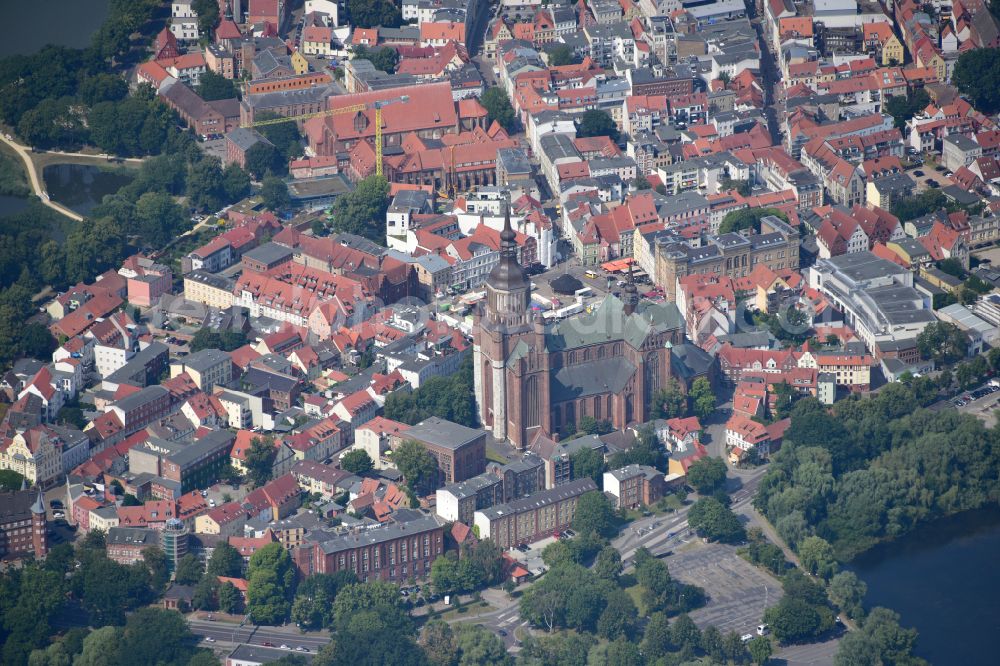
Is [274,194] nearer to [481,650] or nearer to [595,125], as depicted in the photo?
[595,125]

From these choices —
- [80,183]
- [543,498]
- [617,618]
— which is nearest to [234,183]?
[80,183]

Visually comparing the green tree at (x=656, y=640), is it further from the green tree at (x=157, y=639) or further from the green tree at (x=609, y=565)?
the green tree at (x=157, y=639)

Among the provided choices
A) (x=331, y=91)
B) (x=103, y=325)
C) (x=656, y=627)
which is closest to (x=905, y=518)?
(x=656, y=627)

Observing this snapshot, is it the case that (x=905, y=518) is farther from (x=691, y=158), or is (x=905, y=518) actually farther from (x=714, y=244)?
(x=691, y=158)

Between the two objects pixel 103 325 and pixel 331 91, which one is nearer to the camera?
pixel 103 325

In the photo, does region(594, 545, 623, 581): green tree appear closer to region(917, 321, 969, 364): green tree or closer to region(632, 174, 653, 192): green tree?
region(917, 321, 969, 364): green tree
